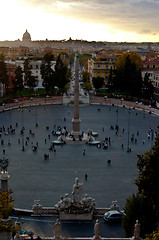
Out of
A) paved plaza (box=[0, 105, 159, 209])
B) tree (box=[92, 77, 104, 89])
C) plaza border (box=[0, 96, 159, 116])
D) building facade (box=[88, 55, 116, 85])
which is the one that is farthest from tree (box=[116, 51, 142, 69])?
paved plaza (box=[0, 105, 159, 209])

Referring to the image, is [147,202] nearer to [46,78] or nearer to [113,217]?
[113,217]

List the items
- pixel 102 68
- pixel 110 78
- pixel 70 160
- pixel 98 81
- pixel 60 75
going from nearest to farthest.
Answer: pixel 70 160, pixel 60 75, pixel 110 78, pixel 98 81, pixel 102 68

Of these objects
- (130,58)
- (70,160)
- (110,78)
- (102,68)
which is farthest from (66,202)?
(102,68)

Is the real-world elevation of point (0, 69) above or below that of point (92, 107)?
above

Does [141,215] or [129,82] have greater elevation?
[129,82]

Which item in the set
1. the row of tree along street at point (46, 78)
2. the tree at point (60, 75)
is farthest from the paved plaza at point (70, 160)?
the tree at point (60, 75)

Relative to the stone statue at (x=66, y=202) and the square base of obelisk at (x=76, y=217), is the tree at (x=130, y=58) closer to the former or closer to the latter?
the stone statue at (x=66, y=202)

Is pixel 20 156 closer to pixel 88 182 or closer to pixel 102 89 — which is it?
pixel 88 182

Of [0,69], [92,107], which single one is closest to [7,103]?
[0,69]
